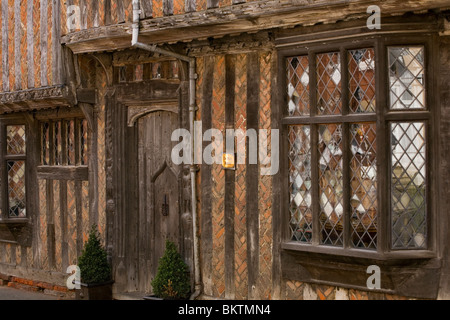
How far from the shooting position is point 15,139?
11.8 m

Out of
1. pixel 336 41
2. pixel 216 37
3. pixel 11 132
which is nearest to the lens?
pixel 336 41

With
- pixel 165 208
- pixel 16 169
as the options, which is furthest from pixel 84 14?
pixel 16 169

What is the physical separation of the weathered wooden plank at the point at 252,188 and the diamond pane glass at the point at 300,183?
0.56 metres

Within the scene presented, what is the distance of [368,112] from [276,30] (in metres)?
1.59

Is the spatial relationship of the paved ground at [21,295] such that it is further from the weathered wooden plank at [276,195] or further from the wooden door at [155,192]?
the weathered wooden plank at [276,195]

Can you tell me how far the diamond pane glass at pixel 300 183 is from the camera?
7.46 meters

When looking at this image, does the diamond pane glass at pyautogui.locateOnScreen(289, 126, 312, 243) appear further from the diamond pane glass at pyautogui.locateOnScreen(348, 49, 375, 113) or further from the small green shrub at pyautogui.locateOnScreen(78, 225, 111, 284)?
the small green shrub at pyautogui.locateOnScreen(78, 225, 111, 284)

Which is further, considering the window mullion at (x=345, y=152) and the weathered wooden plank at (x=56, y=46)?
the weathered wooden plank at (x=56, y=46)

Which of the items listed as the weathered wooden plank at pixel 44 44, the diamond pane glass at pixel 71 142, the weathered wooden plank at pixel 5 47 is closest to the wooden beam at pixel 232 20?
the weathered wooden plank at pixel 44 44

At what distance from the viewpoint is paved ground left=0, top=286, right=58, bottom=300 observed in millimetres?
10641

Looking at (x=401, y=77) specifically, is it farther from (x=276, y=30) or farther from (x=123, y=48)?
(x=123, y=48)

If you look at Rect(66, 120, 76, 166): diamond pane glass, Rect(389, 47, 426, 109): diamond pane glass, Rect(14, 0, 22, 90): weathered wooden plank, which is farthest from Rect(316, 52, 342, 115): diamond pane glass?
Rect(14, 0, 22, 90): weathered wooden plank

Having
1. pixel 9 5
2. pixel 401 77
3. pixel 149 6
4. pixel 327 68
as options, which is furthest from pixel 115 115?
pixel 401 77

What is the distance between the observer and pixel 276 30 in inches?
304
